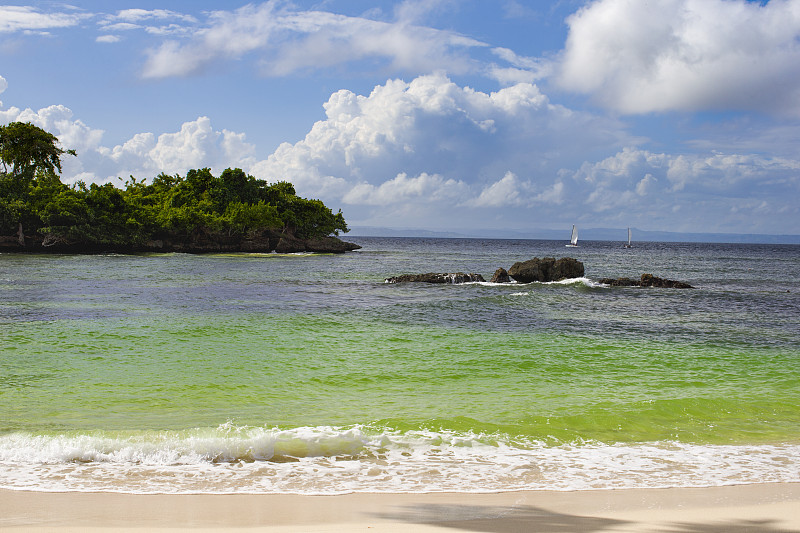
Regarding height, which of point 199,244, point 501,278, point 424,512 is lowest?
point 424,512

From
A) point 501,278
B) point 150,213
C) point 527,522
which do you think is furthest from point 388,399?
point 150,213

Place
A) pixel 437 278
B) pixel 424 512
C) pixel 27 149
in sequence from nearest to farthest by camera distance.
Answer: pixel 424 512 < pixel 437 278 < pixel 27 149

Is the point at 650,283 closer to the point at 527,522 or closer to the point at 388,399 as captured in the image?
the point at 388,399

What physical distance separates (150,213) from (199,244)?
8.49 metres

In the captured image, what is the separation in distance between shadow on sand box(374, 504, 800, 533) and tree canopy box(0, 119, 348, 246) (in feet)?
267

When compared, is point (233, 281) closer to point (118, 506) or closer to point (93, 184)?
point (118, 506)

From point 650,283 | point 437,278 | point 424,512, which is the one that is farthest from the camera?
point 437,278

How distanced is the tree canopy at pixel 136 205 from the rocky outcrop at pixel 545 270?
6056 cm

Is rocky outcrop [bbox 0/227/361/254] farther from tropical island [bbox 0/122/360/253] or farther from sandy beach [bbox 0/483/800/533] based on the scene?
sandy beach [bbox 0/483/800/533]

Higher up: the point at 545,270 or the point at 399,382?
the point at 545,270

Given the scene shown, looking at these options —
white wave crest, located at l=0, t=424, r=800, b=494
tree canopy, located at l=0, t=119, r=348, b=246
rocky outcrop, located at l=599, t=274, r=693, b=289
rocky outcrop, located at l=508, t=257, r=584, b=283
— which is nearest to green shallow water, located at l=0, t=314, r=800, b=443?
white wave crest, located at l=0, t=424, r=800, b=494

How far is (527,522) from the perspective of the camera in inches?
223

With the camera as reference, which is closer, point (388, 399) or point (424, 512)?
point (424, 512)

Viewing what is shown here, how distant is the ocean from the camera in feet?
23.6
